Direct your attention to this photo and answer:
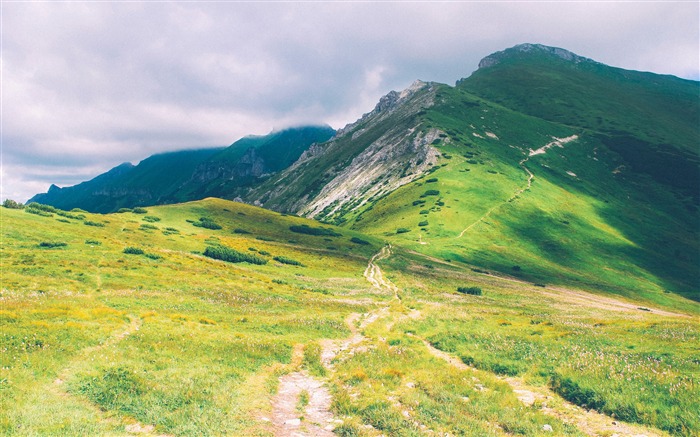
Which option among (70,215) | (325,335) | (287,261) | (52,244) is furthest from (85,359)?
(70,215)

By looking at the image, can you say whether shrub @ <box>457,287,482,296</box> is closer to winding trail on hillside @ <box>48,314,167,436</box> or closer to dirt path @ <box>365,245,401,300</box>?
dirt path @ <box>365,245,401,300</box>

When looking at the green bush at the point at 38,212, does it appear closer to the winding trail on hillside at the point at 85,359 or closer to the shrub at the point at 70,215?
the shrub at the point at 70,215

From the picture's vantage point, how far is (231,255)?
59312mm

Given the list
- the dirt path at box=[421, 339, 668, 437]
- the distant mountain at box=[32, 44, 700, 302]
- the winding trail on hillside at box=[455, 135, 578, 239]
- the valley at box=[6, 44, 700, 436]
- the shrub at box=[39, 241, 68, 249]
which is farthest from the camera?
the winding trail on hillside at box=[455, 135, 578, 239]

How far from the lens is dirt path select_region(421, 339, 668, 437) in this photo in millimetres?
11938

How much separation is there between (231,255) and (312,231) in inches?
1617

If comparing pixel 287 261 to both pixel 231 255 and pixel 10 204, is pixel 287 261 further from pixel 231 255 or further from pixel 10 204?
pixel 10 204

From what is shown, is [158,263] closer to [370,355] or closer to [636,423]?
[370,355]

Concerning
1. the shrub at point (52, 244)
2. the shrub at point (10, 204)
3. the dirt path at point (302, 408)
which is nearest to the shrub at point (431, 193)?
the shrub at point (52, 244)

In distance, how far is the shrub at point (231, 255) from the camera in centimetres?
5850

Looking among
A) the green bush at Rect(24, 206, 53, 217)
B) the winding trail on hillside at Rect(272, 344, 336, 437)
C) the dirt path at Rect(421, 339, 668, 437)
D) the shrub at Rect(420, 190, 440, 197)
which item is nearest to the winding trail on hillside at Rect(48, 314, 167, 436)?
the winding trail on hillside at Rect(272, 344, 336, 437)

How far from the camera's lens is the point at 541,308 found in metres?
44.1

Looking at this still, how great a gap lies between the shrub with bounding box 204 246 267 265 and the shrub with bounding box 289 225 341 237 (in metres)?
36.3

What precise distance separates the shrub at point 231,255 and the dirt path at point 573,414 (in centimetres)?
4892
